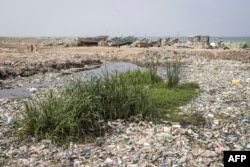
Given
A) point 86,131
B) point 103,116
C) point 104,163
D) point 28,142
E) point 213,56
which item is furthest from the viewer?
point 213,56

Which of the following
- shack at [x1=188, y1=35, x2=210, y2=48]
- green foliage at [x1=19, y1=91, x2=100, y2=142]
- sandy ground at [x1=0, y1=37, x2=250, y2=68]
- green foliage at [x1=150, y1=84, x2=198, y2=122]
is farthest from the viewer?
shack at [x1=188, y1=35, x2=210, y2=48]

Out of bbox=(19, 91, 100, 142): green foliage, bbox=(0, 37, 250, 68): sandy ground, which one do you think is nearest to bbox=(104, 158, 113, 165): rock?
bbox=(19, 91, 100, 142): green foliage

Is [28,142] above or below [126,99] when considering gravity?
below

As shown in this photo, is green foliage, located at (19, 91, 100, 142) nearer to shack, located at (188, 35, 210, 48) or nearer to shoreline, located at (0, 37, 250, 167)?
shoreline, located at (0, 37, 250, 167)

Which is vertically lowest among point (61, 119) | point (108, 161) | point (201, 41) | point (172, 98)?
point (108, 161)

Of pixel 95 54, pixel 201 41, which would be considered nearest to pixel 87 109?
pixel 95 54

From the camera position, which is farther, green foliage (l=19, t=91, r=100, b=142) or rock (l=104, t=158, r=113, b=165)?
green foliage (l=19, t=91, r=100, b=142)

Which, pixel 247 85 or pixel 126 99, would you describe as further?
pixel 247 85

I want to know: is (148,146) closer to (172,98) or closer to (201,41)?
(172,98)

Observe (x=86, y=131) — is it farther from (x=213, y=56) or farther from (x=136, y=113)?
(x=213, y=56)

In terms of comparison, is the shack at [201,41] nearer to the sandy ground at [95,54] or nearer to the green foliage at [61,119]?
the sandy ground at [95,54]

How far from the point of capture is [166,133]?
5734 mm

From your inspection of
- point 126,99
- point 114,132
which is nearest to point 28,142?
point 114,132

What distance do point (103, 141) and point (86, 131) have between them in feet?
Result: 1.54
